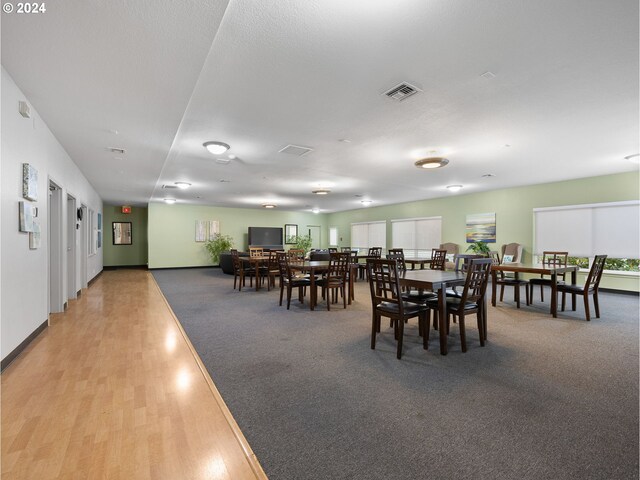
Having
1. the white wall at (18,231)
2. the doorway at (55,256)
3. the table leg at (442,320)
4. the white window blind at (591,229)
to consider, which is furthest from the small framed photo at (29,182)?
the white window blind at (591,229)

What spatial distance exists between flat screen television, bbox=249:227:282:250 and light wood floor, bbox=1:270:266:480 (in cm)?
1027

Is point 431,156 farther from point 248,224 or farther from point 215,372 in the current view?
point 248,224

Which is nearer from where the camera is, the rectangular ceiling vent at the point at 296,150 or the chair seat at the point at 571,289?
the chair seat at the point at 571,289

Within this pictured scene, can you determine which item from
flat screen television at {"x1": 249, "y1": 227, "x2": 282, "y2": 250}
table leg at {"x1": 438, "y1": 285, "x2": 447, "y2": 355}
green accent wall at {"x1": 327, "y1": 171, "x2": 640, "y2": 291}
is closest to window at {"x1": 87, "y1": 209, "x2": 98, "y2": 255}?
flat screen television at {"x1": 249, "y1": 227, "x2": 282, "y2": 250}

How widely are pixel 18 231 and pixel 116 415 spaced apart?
2301mm

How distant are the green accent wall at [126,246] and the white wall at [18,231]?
31.0 feet

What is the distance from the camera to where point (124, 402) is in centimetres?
214

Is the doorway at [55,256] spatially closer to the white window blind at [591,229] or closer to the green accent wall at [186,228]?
the green accent wall at [186,228]

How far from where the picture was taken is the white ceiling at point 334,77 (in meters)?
2.10

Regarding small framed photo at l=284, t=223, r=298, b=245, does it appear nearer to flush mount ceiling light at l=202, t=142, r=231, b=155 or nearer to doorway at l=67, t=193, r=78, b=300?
doorway at l=67, t=193, r=78, b=300

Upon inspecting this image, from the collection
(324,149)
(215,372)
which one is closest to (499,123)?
(324,149)

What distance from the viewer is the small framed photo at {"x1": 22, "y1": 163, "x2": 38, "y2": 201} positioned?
313cm

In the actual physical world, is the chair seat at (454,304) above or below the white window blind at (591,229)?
below

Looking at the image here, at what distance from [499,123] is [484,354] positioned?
2.93m
